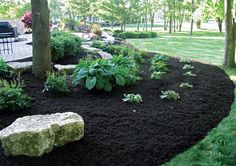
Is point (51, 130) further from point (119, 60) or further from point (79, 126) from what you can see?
point (119, 60)

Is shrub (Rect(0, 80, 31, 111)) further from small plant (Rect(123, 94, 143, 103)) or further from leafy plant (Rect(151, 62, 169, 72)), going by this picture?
leafy plant (Rect(151, 62, 169, 72))

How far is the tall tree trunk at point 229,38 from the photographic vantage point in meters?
9.04

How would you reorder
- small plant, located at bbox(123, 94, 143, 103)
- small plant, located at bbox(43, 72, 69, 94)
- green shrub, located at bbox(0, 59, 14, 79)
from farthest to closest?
green shrub, located at bbox(0, 59, 14, 79)
small plant, located at bbox(43, 72, 69, 94)
small plant, located at bbox(123, 94, 143, 103)

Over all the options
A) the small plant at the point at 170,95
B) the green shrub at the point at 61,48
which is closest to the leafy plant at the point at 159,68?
the small plant at the point at 170,95

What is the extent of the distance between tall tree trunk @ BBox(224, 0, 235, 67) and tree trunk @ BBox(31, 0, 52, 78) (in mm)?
5747

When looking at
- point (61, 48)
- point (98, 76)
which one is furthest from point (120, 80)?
point (61, 48)

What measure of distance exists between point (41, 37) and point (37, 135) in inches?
115

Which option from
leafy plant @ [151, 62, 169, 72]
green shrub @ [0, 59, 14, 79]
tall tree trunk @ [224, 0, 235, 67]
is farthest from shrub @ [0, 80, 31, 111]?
tall tree trunk @ [224, 0, 235, 67]

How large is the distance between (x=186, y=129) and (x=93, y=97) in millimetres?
1753

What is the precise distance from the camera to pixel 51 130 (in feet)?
10.9

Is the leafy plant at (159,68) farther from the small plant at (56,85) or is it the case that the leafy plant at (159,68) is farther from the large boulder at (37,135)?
the large boulder at (37,135)

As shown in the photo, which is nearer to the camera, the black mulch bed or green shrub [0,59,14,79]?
the black mulch bed

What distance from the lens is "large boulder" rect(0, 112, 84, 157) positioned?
3193mm

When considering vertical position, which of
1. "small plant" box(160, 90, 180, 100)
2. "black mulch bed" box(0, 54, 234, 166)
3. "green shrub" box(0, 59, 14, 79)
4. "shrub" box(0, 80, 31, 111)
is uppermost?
"green shrub" box(0, 59, 14, 79)
